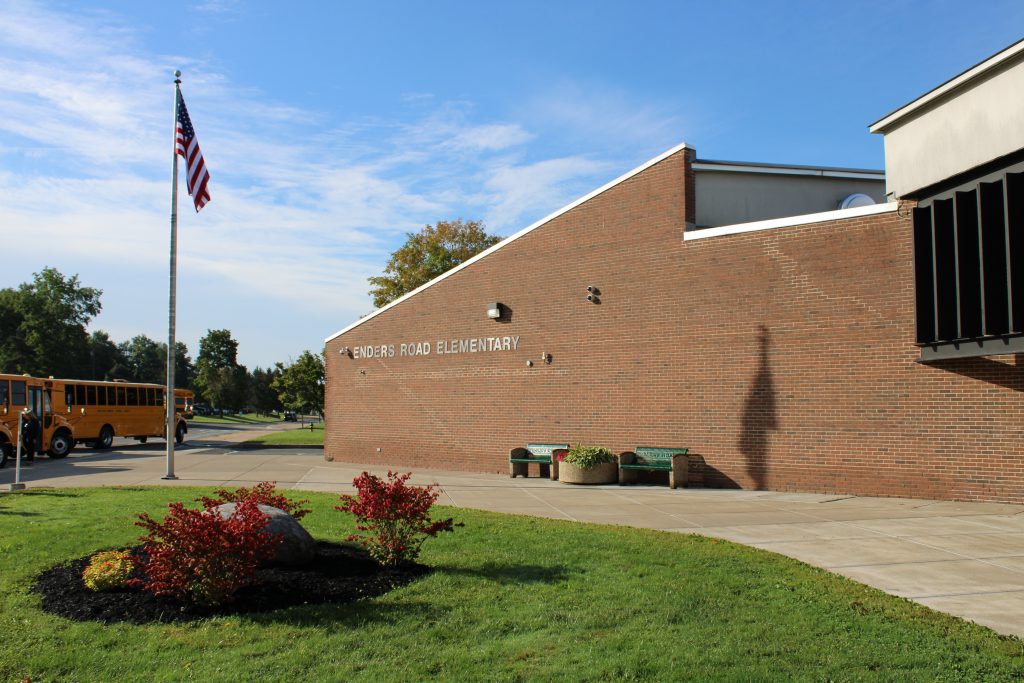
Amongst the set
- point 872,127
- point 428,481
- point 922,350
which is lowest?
point 428,481

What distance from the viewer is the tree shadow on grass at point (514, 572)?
7.89m

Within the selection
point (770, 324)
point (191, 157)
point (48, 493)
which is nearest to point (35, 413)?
point (191, 157)

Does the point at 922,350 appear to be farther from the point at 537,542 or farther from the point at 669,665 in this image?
the point at 669,665

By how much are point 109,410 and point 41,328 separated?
188 ft

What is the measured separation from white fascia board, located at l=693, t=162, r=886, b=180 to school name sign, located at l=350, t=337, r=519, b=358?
6.53 metres

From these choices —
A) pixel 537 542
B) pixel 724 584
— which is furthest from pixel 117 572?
pixel 724 584

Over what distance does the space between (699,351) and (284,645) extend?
1303 centimetres

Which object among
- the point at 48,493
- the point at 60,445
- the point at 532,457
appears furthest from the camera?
the point at 60,445

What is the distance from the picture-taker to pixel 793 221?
15984mm

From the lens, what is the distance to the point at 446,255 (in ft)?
153

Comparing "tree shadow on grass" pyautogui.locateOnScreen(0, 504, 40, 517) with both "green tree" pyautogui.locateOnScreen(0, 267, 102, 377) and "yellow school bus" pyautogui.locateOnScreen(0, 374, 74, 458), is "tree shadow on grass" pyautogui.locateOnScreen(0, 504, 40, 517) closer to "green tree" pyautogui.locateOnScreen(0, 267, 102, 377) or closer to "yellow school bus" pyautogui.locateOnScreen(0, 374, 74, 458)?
"yellow school bus" pyautogui.locateOnScreen(0, 374, 74, 458)

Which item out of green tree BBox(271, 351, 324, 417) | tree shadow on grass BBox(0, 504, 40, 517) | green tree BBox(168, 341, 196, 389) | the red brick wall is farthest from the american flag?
green tree BBox(168, 341, 196, 389)

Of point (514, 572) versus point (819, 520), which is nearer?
point (514, 572)

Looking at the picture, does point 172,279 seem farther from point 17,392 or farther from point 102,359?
point 102,359
